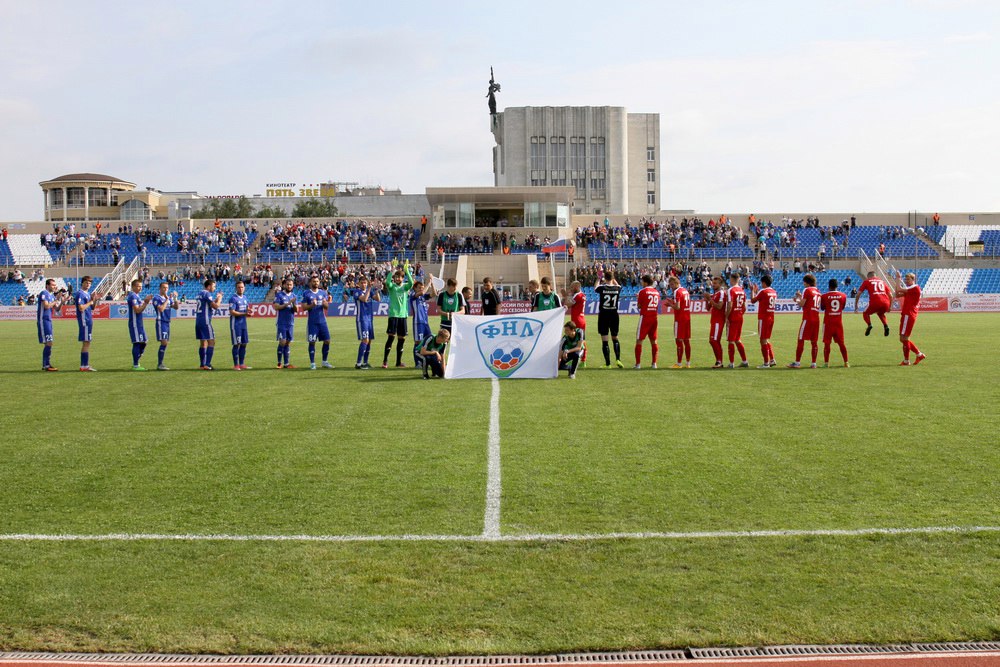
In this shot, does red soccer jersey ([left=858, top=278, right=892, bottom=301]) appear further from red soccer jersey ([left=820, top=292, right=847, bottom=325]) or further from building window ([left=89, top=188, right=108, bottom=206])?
building window ([left=89, top=188, right=108, bottom=206])

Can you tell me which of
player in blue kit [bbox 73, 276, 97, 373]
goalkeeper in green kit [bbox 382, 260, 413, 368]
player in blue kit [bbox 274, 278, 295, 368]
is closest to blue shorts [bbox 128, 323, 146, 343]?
player in blue kit [bbox 73, 276, 97, 373]

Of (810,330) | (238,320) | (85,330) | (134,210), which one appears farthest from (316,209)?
(810,330)

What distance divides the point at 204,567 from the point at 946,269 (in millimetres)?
63623

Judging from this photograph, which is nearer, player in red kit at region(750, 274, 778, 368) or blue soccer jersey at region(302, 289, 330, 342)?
player in red kit at region(750, 274, 778, 368)

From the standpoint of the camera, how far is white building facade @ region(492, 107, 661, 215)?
4163 inches

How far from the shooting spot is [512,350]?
16.4m

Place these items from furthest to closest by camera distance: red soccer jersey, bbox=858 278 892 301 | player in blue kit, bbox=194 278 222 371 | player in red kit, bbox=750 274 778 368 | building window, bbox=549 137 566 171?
building window, bbox=549 137 566 171 < red soccer jersey, bbox=858 278 892 301 < player in blue kit, bbox=194 278 222 371 < player in red kit, bbox=750 274 778 368

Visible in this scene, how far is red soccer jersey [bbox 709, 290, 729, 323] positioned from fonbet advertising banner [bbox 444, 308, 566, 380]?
3.94 meters

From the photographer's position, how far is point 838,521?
647 centimetres

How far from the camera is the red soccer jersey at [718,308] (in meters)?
18.5

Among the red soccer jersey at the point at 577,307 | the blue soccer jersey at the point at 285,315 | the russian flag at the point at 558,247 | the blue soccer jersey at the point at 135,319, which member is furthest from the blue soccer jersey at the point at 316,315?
the russian flag at the point at 558,247

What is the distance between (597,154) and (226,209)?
160 feet

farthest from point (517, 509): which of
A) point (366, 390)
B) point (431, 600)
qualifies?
point (366, 390)

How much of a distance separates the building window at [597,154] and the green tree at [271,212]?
3989 cm
